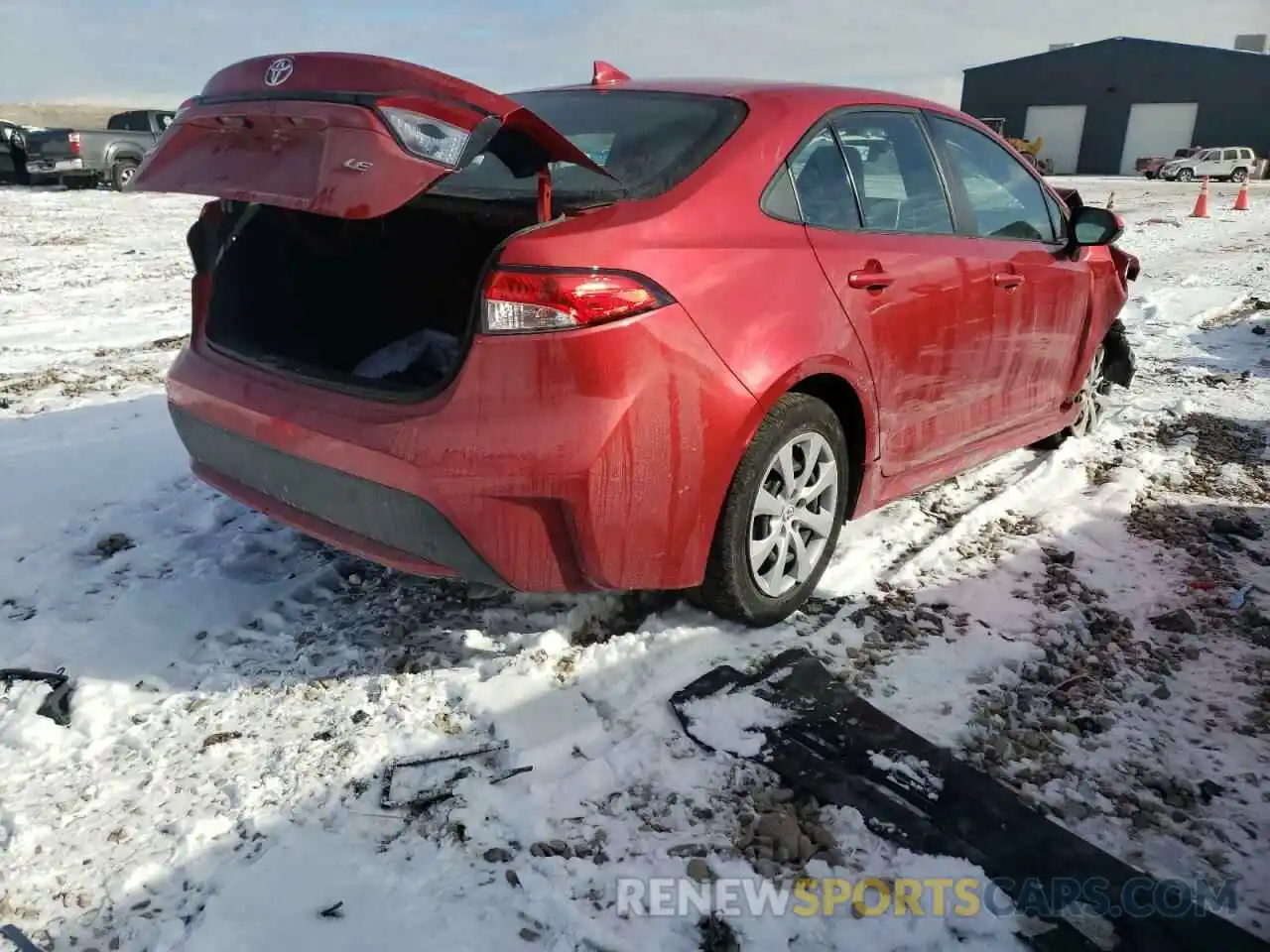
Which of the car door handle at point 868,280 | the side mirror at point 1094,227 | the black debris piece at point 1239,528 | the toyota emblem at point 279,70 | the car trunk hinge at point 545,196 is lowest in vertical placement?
the black debris piece at point 1239,528

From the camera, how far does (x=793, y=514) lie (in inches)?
122

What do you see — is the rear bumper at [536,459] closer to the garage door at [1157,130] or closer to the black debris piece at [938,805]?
the black debris piece at [938,805]

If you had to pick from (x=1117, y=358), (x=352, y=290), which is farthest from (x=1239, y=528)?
(x=352, y=290)

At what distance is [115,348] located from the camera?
660 cm

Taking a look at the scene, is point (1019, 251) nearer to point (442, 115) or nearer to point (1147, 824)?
point (1147, 824)

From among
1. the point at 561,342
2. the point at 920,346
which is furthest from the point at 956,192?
the point at 561,342

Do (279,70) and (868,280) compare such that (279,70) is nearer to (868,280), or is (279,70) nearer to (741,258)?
(741,258)

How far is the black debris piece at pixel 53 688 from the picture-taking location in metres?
2.63

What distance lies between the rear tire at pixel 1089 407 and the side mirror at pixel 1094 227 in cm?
79

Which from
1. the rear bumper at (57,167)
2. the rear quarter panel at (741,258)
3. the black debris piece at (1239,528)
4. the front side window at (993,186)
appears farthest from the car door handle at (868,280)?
the rear bumper at (57,167)

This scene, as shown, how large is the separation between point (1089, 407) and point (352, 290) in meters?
3.84

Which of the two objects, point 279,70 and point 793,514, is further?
point 793,514

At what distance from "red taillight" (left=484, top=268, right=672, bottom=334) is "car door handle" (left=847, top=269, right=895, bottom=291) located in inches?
36.6

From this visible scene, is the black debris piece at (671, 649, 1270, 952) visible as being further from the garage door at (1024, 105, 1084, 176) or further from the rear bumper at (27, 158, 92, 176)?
the garage door at (1024, 105, 1084, 176)
